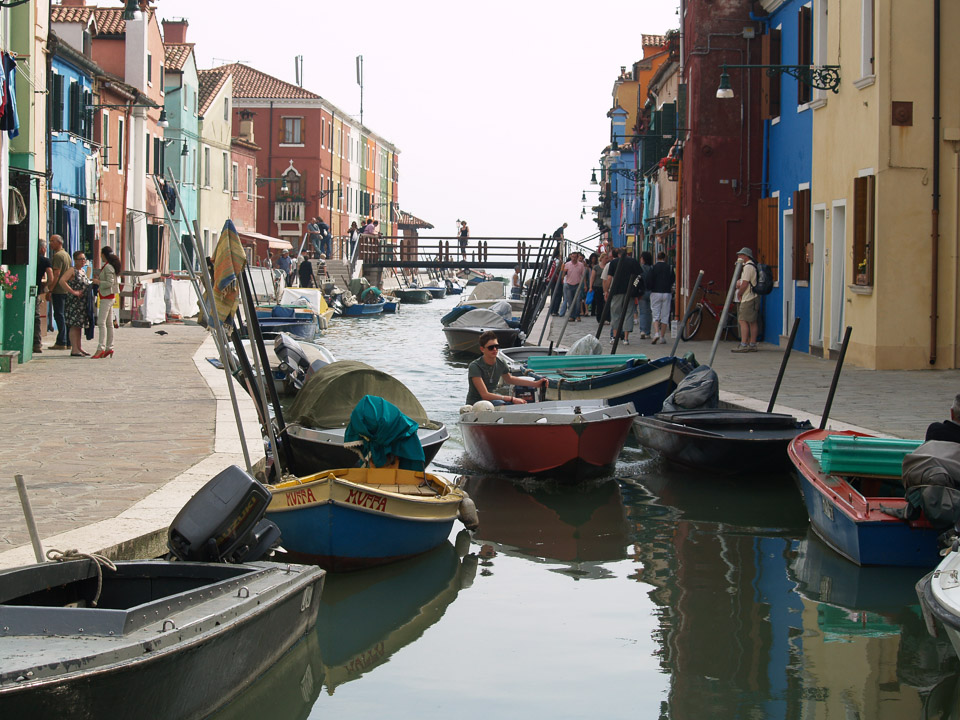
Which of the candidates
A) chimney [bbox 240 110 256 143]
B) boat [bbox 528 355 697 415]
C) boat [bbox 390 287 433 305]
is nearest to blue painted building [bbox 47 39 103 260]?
boat [bbox 528 355 697 415]

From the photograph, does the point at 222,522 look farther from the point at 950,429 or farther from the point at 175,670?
the point at 950,429

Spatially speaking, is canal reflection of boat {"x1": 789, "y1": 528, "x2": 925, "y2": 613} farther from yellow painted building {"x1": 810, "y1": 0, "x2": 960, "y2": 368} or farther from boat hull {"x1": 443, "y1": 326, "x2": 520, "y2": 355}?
boat hull {"x1": 443, "y1": 326, "x2": 520, "y2": 355}

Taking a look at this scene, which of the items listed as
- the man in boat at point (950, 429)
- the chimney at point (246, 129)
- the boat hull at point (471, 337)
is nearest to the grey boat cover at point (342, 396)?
the man in boat at point (950, 429)

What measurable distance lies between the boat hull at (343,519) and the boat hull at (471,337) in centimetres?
1865

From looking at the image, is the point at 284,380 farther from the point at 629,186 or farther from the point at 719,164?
the point at 629,186

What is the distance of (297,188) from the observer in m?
68.3

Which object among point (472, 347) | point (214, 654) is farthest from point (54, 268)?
point (214, 654)

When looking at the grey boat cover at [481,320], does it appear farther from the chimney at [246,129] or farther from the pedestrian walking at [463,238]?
the chimney at [246,129]

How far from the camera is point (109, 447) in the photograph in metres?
10.7

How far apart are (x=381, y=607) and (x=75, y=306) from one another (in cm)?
1313

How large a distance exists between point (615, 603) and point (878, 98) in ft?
35.5

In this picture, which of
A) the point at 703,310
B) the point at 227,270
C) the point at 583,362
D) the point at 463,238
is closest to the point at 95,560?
the point at 227,270

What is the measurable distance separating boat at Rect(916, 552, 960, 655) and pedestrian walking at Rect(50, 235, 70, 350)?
15.9 m

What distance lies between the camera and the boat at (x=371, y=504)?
8.30 metres
